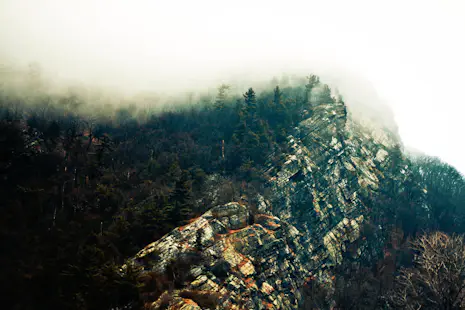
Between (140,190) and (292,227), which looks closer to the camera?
(292,227)

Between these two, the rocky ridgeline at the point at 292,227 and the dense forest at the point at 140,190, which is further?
the rocky ridgeline at the point at 292,227

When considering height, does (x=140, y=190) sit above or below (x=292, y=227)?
above

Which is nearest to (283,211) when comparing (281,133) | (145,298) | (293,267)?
(293,267)

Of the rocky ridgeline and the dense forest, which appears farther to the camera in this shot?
the rocky ridgeline

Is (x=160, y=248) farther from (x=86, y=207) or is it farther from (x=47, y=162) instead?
(x=47, y=162)
